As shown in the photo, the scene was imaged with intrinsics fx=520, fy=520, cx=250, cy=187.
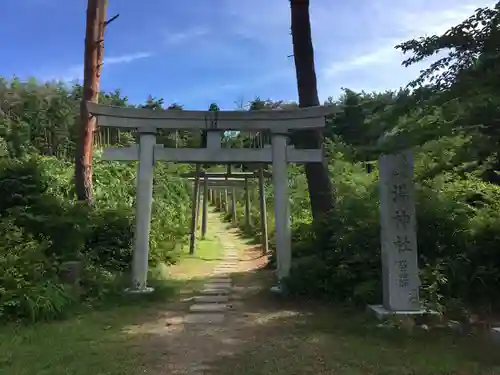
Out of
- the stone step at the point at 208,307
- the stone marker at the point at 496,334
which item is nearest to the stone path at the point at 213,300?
the stone step at the point at 208,307

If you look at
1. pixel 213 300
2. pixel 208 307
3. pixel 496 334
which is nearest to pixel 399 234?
pixel 496 334

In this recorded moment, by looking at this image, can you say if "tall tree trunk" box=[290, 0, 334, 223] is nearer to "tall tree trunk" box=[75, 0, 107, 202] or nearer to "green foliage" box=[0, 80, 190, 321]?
"green foliage" box=[0, 80, 190, 321]

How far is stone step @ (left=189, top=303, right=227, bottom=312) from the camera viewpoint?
7.93 meters

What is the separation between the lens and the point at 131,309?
308 inches

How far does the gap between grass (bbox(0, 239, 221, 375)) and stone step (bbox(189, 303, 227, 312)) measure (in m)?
0.28

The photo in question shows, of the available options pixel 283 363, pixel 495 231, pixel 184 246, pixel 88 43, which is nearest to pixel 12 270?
pixel 283 363

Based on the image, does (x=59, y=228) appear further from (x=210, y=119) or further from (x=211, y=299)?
(x=210, y=119)

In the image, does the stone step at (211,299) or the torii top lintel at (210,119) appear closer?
the stone step at (211,299)

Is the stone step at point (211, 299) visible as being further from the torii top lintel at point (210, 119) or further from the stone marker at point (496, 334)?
the stone marker at point (496, 334)

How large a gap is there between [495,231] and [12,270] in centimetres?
678

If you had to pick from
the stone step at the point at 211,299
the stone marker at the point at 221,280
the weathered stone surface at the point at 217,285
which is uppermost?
the stone marker at the point at 221,280

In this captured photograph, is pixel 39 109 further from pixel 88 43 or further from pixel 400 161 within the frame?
→ pixel 400 161

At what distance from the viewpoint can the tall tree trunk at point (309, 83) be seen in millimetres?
9797

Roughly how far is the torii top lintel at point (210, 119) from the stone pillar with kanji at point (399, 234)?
6.63 ft
